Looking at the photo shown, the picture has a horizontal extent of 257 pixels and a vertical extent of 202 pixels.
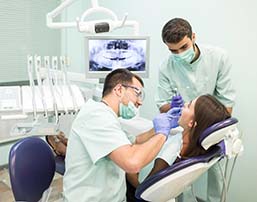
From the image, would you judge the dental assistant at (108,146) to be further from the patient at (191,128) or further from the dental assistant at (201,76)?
the dental assistant at (201,76)

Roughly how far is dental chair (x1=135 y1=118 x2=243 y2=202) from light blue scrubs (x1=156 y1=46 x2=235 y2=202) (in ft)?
2.43

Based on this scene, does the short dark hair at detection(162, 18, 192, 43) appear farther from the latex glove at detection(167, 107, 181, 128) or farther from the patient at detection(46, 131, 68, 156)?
the patient at detection(46, 131, 68, 156)

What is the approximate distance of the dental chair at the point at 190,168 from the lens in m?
1.19

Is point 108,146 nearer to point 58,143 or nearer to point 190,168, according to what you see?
point 190,168

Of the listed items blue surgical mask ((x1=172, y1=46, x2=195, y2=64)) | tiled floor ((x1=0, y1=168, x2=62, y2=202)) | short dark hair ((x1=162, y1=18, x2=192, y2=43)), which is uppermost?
short dark hair ((x1=162, y1=18, x2=192, y2=43))

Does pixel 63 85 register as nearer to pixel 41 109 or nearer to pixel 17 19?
pixel 41 109

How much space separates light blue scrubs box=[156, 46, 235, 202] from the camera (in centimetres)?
207

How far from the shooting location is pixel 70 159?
1382mm

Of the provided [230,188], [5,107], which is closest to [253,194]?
[230,188]

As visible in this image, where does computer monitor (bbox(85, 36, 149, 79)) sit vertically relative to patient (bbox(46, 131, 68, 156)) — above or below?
above

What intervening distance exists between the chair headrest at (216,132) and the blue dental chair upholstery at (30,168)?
806mm

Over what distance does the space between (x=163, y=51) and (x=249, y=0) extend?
2.87 feet

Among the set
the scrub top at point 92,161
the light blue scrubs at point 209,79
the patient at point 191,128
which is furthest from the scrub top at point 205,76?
the scrub top at point 92,161

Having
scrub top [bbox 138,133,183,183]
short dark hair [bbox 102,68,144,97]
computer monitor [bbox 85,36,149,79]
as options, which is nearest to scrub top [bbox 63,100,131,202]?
short dark hair [bbox 102,68,144,97]
